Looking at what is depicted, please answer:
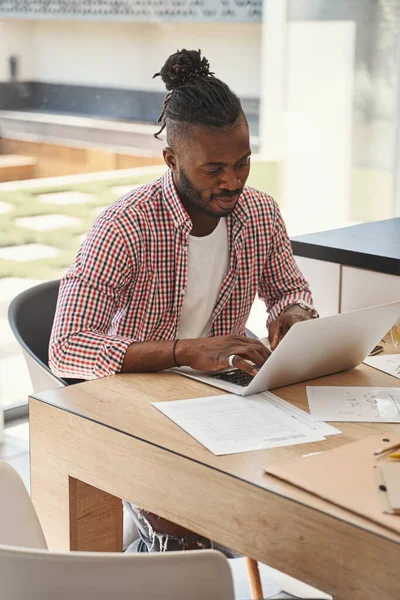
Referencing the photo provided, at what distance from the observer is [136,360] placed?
179 cm

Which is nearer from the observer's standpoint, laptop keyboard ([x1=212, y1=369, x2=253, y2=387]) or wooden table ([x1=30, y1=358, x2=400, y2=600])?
wooden table ([x1=30, y1=358, x2=400, y2=600])

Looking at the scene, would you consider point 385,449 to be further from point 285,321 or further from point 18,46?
point 18,46

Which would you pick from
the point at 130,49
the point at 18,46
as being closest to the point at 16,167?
the point at 18,46

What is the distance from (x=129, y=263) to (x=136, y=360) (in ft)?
0.92

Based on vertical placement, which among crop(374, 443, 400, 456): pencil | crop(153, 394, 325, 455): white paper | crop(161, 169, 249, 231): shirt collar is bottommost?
crop(153, 394, 325, 455): white paper

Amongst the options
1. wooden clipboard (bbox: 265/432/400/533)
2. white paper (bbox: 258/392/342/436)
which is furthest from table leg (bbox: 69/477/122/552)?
wooden clipboard (bbox: 265/432/400/533)

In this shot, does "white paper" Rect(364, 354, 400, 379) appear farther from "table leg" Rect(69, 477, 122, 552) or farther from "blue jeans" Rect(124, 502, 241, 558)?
"table leg" Rect(69, 477, 122, 552)

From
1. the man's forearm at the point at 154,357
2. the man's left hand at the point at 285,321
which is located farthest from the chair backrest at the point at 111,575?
the man's left hand at the point at 285,321

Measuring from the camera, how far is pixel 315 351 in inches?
65.9

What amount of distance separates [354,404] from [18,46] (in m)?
2.34

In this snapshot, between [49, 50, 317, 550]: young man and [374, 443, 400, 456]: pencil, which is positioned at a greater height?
[49, 50, 317, 550]: young man

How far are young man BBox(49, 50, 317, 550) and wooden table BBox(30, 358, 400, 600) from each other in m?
0.10

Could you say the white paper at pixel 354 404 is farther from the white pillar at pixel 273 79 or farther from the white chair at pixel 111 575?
the white pillar at pixel 273 79

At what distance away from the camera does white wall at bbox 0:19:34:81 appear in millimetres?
3424
